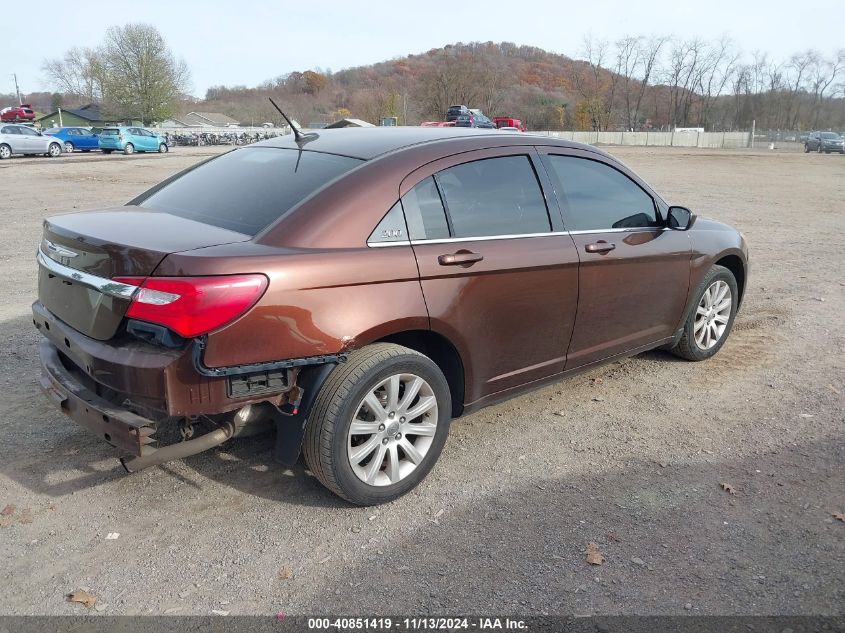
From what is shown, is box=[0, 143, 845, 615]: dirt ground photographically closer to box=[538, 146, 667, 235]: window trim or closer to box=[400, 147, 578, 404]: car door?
box=[400, 147, 578, 404]: car door

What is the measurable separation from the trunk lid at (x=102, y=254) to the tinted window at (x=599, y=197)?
1.97m

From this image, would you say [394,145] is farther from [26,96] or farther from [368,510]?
[26,96]

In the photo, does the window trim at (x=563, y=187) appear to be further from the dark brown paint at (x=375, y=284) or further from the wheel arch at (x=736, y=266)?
the wheel arch at (x=736, y=266)

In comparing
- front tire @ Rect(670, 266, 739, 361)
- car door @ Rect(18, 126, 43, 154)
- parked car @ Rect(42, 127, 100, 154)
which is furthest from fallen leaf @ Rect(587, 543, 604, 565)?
parked car @ Rect(42, 127, 100, 154)

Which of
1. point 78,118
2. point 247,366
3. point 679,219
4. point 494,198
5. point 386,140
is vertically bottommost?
point 247,366

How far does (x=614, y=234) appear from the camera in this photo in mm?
4277

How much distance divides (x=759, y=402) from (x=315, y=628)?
135 inches

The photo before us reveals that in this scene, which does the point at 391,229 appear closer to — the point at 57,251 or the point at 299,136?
the point at 299,136

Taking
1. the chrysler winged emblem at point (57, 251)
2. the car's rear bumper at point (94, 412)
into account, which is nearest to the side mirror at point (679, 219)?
the car's rear bumper at point (94, 412)

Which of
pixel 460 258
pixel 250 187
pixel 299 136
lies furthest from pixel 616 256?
pixel 250 187

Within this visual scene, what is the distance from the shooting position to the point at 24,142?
32500 mm

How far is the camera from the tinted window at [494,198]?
3568 mm

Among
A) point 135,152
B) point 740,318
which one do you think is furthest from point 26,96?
point 740,318

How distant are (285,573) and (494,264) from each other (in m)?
1.76
